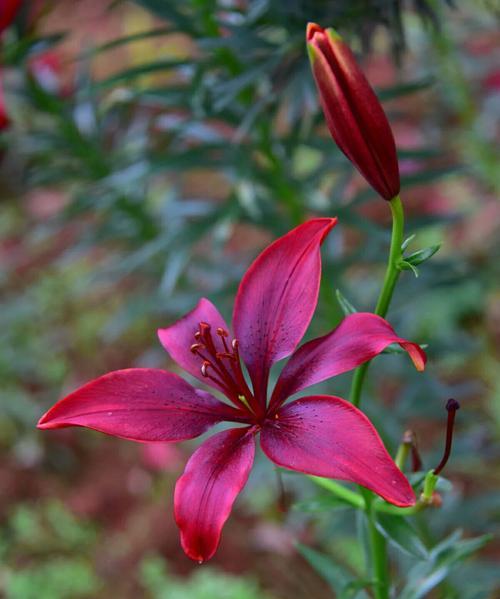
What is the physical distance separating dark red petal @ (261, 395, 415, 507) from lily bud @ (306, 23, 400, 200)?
0.16m

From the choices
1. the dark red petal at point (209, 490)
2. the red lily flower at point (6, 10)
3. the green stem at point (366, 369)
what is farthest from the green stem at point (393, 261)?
the red lily flower at point (6, 10)

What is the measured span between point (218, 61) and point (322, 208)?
27 centimetres

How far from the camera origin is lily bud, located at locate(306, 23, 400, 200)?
0.51 meters

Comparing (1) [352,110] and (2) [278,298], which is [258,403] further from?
(1) [352,110]

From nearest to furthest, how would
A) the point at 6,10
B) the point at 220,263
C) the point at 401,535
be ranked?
the point at 401,535, the point at 6,10, the point at 220,263

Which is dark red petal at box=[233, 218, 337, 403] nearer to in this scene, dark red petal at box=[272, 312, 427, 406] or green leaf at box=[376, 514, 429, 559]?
dark red petal at box=[272, 312, 427, 406]

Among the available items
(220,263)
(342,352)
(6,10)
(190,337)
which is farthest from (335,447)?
(220,263)

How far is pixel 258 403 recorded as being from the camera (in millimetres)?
599

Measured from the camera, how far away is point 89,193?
1.17 meters

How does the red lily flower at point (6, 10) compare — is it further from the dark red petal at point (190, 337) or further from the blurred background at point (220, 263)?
the dark red petal at point (190, 337)

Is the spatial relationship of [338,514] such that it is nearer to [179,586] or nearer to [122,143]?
[179,586]

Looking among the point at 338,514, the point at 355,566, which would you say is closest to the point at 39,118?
the point at 338,514

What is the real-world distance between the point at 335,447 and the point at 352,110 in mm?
223

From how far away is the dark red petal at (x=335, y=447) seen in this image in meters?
0.47
